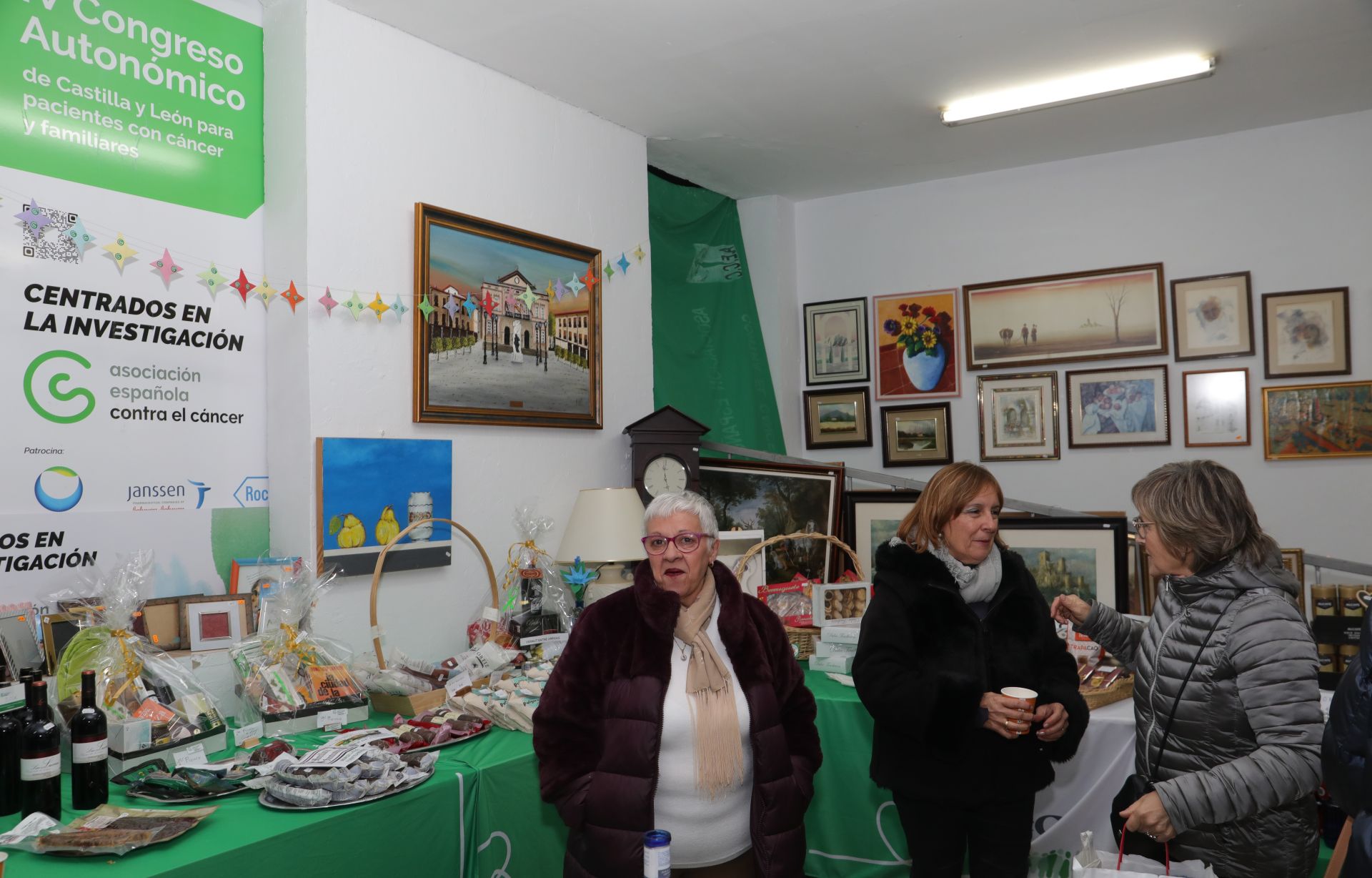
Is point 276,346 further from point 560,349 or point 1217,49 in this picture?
point 1217,49

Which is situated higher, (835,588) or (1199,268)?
(1199,268)

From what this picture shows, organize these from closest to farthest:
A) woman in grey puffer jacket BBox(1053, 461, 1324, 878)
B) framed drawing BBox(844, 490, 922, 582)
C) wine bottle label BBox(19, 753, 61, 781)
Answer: woman in grey puffer jacket BBox(1053, 461, 1324, 878), wine bottle label BBox(19, 753, 61, 781), framed drawing BBox(844, 490, 922, 582)

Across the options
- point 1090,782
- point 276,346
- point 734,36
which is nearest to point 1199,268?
point 734,36

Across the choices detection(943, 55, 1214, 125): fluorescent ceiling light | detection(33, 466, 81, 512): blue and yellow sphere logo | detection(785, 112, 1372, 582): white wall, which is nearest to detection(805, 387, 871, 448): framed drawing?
detection(785, 112, 1372, 582): white wall

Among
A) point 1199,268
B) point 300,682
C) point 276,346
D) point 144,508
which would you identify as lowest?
point 300,682

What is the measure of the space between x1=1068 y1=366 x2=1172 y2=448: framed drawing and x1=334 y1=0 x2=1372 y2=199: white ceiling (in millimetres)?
1266

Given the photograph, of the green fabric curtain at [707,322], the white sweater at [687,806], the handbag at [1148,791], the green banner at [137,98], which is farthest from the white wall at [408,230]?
the handbag at [1148,791]

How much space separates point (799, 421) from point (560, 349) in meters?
2.36

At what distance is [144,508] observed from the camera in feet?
10.2

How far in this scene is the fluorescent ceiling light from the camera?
13.6 ft

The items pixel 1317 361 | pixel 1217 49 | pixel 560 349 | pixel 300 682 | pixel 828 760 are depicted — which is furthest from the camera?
pixel 1317 361

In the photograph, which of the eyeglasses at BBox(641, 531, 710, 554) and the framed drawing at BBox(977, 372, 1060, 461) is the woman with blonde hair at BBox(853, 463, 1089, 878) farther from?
the framed drawing at BBox(977, 372, 1060, 461)

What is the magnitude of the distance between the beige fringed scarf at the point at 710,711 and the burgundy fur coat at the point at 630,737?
52mm

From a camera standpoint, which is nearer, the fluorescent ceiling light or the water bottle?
the water bottle
